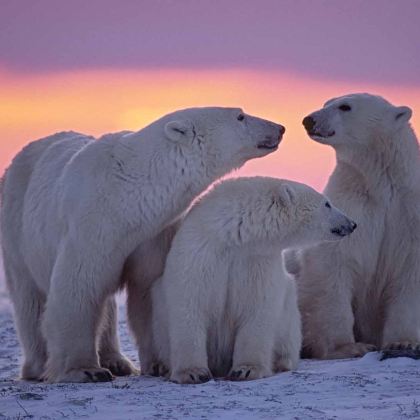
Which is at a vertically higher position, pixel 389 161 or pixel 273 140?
pixel 273 140

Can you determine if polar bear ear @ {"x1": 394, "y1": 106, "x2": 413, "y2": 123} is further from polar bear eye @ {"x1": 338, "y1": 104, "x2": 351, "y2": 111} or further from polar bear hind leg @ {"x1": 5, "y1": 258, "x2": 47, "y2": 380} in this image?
polar bear hind leg @ {"x1": 5, "y1": 258, "x2": 47, "y2": 380}

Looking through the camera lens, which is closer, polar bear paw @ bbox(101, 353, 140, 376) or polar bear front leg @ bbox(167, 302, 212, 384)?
polar bear front leg @ bbox(167, 302, 212, 384)

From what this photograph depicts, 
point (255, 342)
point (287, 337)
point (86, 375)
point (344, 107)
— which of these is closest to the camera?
point (255, 342)

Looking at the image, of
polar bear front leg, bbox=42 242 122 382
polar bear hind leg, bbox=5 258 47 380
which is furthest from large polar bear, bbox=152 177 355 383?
polar bear hind leg, bbox=5 258 47 380

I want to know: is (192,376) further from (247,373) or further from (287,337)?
(287,337)

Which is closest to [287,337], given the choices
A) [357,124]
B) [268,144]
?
[268,144]

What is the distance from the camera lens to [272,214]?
6.85 meters

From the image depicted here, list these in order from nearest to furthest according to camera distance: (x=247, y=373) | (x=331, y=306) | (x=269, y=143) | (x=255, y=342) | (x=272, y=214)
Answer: (x=247, y=373) < (x=255, y=342) < (x=272, y=214) < (x=269, y=143) < (x=331, y=306)

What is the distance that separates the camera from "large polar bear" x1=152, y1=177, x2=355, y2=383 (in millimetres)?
6453

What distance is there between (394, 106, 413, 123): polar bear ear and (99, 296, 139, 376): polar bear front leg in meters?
2.64

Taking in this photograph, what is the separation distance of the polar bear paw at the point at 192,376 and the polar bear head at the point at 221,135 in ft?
4.71

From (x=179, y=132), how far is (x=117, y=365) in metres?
1.99

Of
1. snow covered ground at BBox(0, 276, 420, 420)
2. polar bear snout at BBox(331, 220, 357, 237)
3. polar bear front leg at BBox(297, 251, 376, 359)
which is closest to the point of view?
snow covered ground at BBox(0, 276, 420, 420)

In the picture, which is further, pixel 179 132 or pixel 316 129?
pixel 316 129
